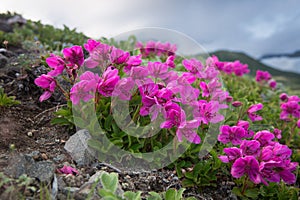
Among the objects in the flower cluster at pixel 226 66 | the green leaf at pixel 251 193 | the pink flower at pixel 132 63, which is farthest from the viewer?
the flower cluster at pixel 226 66

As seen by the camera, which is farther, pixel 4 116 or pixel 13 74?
pixel 13 74

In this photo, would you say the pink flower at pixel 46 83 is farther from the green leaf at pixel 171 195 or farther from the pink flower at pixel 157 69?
the green leaf at pixel 171 195

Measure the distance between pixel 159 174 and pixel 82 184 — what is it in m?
0.71

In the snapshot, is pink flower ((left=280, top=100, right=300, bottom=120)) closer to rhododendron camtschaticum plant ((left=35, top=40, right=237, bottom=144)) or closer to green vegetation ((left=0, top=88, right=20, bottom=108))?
rhododendron camtschaticum plant ((left=35, top=40, right=237, bottom=144))

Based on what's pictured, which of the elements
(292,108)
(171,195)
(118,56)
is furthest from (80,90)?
(292,108)

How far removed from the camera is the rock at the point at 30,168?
2.24m

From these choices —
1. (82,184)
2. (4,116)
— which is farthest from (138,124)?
(4,116)

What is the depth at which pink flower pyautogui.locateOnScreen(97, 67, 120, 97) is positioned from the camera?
2.41 m

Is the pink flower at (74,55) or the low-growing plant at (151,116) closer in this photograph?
the low-growing plant at (151,116)

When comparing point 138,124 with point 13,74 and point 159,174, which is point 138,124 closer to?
point 159,174

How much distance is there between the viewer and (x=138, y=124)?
2.73 m

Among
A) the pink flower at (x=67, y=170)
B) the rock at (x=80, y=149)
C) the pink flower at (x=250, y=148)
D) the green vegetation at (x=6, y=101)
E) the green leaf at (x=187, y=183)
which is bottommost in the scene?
the green leaf at (x=187, y=183)

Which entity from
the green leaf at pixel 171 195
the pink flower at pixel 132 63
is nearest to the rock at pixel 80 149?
the pink flower at pixel 132 63

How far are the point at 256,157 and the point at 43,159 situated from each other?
5.38ft
